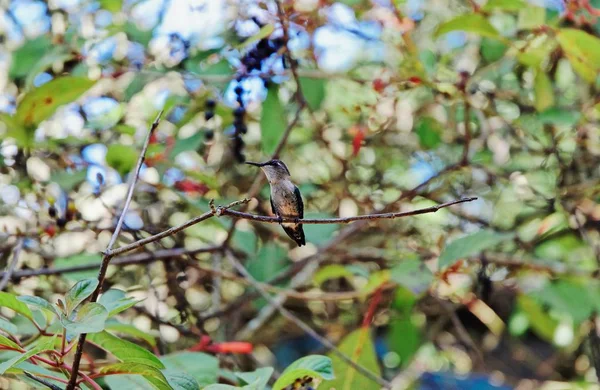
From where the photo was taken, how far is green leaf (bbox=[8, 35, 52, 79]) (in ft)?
8.70

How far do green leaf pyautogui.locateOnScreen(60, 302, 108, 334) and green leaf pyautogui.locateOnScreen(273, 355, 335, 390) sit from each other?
15.8 inches

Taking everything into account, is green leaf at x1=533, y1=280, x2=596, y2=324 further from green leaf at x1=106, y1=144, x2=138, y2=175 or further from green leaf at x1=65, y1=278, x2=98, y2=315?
green leaf at x1=65, y1=278, x2=98, y2=315

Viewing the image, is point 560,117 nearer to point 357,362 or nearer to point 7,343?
point 357,362

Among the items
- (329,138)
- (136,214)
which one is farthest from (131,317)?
(329,138)

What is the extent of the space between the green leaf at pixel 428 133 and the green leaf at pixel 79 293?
6.38ft

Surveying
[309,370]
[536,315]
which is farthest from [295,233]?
[536,315]

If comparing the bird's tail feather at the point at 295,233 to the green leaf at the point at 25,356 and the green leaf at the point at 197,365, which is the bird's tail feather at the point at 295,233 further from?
the green leaf at the point at 25,356

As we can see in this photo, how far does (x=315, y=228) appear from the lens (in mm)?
2395

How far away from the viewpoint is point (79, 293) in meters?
1.22

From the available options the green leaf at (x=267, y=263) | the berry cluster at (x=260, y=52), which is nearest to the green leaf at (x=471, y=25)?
the berry cluster at (x=260, y=52)

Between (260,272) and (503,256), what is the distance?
0.94 metres

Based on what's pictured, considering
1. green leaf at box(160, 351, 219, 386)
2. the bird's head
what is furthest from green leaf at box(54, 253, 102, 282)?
the bird's head

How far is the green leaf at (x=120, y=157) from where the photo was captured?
7.50 feet

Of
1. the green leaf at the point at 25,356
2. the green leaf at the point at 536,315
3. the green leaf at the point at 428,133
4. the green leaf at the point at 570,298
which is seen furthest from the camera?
the green leaf at the point at 536,315
